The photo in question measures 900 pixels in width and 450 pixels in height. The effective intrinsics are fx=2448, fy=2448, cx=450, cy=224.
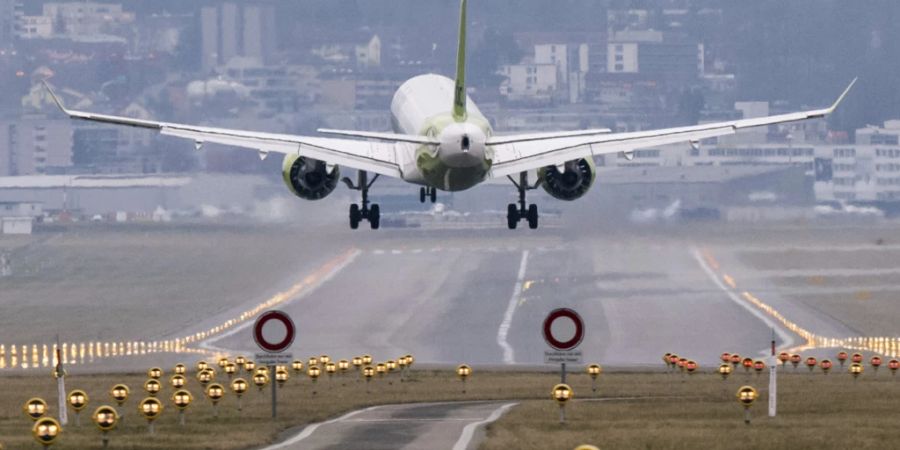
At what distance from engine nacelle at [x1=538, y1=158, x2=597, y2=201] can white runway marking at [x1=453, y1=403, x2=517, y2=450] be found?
43.4 ft

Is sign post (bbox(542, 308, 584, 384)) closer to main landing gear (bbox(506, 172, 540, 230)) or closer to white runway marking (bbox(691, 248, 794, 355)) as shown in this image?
main landing gear (bbox(506, 172, 540, 230))

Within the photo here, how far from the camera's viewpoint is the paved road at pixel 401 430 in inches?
1763

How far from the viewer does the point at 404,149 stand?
242ft

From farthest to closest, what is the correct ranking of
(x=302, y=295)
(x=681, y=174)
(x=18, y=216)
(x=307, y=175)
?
(x=18, y=216) → (x=681, y=174) → (x=302, y=295) → (x=307, y=175)

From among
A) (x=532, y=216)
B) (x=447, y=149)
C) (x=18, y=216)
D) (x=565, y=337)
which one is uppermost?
(x=447, y=149)

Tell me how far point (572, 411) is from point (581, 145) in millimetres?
17268

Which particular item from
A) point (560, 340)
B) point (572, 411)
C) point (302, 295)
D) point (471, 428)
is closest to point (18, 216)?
point (302, 295)

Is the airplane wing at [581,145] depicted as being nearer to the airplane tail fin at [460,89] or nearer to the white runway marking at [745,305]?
the airplane tail fin at [460,89]

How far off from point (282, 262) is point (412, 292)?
1132 cm

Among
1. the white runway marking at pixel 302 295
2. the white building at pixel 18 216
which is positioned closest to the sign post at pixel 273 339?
the white runway marking at pixel 302 295

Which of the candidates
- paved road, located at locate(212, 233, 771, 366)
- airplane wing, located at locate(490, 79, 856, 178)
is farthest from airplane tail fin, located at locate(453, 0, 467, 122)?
paved road, located at locate(212, 233, 771, 366)

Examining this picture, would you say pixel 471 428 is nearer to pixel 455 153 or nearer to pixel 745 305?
pixel 455 153

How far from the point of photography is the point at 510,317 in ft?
374

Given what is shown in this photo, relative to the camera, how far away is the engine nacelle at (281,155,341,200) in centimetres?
7131
